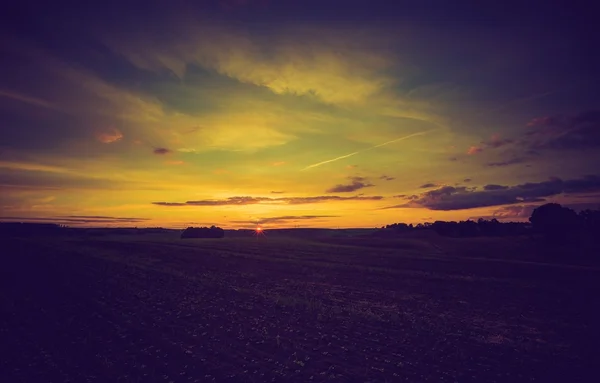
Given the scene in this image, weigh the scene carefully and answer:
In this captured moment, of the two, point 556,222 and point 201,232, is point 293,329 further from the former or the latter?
point 201,232

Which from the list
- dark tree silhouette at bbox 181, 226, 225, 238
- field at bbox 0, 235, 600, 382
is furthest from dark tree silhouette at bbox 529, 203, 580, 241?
dark tree silhouette at bbox 181, 226, 225, 238

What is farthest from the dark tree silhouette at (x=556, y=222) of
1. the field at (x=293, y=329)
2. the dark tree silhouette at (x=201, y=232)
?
the dark tree silhouette at (x=201, y=232)

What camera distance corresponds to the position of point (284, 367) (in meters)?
12.4

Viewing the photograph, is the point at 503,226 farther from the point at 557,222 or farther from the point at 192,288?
the point at 192,288

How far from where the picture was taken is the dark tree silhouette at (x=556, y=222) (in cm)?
6738

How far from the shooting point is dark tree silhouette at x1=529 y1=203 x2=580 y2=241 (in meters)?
67.4

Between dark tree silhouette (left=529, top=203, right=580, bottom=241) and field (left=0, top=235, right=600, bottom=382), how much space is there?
133ft

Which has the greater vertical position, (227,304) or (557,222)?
A: (557,222)

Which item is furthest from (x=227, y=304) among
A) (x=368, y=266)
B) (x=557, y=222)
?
(x=557, y=222)

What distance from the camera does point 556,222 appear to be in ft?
221

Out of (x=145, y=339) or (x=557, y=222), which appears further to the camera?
(x=557, y=222)

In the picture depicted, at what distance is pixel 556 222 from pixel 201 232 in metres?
123

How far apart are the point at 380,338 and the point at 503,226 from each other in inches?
4116

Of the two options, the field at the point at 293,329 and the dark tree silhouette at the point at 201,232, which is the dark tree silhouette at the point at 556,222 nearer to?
the field at the point at 293,329
